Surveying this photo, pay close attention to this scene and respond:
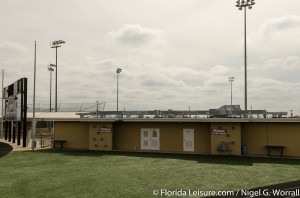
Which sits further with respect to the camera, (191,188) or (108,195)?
(191,188)

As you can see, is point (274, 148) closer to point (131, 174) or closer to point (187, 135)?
point (187, 135)

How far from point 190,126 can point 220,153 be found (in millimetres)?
3543

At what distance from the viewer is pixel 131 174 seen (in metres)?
16.5

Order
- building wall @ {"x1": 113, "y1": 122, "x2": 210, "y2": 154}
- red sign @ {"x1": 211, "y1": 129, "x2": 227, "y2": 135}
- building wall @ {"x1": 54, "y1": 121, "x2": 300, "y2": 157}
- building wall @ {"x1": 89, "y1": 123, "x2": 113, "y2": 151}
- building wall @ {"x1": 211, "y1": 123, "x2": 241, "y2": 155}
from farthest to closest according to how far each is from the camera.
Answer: building wall @ {"x1": 89, "y1": 123, "x2": 113, "y2": 151}, building wall @ {"x1": 113, "y1": 122, "x2": 210, "y2": 154}, red sign @ {"x1": 211, "y1": 129, "x2": 227, "y2": 135}, building wall @ {"x1": 211, "y1": 123, "x2": 241, "y2": 155}, building wall @ {"x1": 54, "y1": 121, "x2": 300, "y2": 157}

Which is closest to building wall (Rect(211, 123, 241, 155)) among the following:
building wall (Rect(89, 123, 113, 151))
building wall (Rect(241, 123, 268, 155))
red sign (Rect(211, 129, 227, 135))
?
red sign (Rect(211, 129, 227, 135))

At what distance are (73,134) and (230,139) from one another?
15.3 metres

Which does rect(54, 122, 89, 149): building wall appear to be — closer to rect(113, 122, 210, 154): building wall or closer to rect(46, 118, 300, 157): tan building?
rect(46, 118, 300, 157): tan building

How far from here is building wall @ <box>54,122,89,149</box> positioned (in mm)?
29422

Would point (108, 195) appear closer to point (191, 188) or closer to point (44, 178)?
point (191, 188)

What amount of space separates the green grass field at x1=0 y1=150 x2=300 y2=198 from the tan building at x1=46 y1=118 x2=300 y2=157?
6.54ft

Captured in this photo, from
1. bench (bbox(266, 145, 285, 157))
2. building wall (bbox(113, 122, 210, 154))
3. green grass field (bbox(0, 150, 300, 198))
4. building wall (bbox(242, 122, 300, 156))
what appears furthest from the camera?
building wall (bbox(113, 122, 210, 154))

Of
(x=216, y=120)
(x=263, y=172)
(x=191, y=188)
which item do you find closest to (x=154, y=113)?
(x=216, y=120)

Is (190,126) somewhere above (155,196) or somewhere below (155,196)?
above

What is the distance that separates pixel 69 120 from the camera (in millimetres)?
29438
